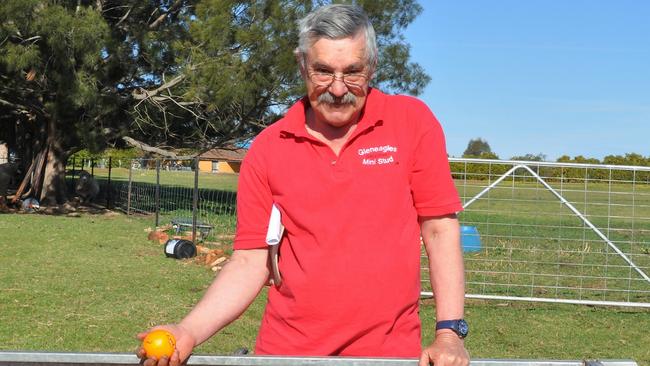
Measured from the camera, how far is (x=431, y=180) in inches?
86.7

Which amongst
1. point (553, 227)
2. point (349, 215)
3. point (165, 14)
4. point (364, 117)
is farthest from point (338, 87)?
point (165, 14)

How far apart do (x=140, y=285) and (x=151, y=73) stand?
14.3 meters

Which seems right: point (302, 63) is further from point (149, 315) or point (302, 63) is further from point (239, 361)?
point (149, 315)

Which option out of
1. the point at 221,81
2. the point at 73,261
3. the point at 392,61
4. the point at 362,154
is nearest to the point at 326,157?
the point at 362,154

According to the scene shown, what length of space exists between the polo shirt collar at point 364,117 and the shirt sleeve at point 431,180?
0.45 feet

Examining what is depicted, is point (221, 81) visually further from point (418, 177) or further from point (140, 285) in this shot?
point (418, 177)

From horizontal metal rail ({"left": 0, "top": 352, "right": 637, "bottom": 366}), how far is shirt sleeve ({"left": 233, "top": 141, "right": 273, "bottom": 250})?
24.0 inches

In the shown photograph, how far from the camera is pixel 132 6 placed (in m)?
21.8

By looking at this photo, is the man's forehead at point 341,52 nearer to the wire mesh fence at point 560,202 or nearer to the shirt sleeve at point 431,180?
the shirt sleeve at point 431,180

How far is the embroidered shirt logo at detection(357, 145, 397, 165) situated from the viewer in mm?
2199

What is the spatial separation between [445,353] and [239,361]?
1.79 ft

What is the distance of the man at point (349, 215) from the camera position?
2160mm

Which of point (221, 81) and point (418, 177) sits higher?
point (221, 81)

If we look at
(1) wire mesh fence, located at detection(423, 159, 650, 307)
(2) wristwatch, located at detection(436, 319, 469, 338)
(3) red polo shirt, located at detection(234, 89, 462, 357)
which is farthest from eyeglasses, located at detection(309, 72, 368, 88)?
(1) wire mesh fence, located at detection(423, 159, 650, 307)
